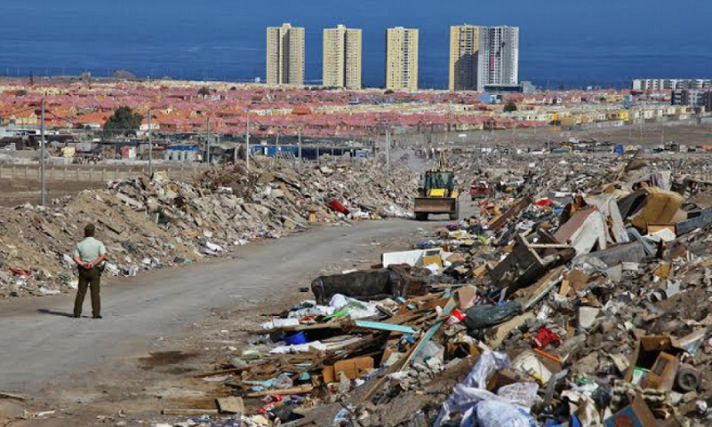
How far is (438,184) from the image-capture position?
34.8 meters

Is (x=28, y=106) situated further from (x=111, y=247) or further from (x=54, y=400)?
(x=54, y=400)

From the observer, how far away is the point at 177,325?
578 inches

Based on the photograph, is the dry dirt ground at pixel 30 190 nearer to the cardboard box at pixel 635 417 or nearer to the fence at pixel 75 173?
the fence at pixel 75 173

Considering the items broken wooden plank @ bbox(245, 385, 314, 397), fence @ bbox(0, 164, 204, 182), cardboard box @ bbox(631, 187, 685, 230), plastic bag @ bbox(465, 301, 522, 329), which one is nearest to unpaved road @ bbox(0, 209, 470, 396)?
broken wooden plank @ bbox(245, 385, 314, 397)

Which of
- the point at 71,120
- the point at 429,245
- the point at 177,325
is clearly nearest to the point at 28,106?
the point at 71,120

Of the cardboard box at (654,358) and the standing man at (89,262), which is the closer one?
the cardboard box at (654,358)

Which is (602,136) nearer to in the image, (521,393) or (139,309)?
(139,309)

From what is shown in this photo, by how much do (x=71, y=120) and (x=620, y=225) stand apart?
96.0 metres

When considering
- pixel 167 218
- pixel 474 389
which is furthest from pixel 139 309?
pixel 474 389

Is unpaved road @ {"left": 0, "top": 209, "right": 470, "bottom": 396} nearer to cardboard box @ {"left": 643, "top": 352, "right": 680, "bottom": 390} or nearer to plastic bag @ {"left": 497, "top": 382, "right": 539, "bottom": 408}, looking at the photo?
plastic bag @ {"left": 497, "top": 382, "right": 539, "bottom": 408}

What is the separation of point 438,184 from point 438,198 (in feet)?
5.19

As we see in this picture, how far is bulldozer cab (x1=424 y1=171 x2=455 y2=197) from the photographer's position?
34147mm

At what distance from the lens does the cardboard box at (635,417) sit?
773 cm

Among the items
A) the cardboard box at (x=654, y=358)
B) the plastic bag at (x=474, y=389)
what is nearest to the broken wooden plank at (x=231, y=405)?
the plastic bag at (x=474, y=389)
